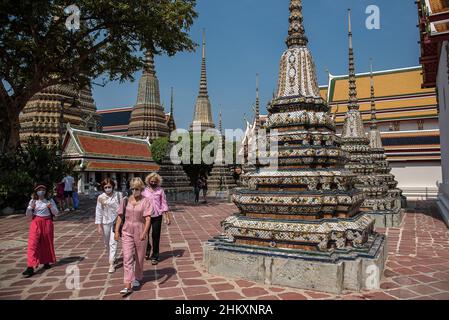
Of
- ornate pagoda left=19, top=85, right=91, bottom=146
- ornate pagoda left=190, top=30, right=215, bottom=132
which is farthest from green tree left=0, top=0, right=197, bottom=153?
ornate pagoda left=190, top=30, right=215, bottom=132

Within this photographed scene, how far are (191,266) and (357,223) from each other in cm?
285

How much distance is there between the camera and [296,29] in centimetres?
595

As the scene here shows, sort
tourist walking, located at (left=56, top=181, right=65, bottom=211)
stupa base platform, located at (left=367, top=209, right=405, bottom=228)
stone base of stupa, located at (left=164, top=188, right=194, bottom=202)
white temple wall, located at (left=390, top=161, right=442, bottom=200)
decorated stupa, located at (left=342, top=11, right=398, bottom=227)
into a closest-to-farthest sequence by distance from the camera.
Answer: stupa base platform, located at (left=367, top=209, right=405, bottom=228), decorated stupa, located at (left=342, top=11, right=398, bottom=227), tourist walking, located at (left=56, top=181, right=65, bottom=211), stone base of stupa, located at (left=164, top=188, right=194, bottom=202), white temple wall, located at (left=390, top=161, right=442, bottom=200)

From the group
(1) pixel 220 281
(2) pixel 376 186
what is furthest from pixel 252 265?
(2) pixel 376 186

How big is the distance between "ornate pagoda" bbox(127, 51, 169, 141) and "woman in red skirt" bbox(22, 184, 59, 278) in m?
37.2

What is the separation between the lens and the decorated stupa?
10367mm

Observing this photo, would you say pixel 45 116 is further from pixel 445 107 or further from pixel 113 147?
pixel 445 107

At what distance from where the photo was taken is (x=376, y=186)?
10.8 metres

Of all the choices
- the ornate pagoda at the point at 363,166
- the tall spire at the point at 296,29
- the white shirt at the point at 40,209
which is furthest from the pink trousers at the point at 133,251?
the ornate pagoda at the point at 363,166

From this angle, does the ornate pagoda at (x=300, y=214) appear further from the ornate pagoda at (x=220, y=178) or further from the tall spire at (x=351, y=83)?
the ornate pagoda at (x=220, y=178)

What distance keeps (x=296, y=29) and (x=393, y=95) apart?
25205 mm

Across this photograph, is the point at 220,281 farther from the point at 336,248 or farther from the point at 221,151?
the point at 221,151

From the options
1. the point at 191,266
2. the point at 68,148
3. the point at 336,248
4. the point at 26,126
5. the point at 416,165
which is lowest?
the point at 191,266

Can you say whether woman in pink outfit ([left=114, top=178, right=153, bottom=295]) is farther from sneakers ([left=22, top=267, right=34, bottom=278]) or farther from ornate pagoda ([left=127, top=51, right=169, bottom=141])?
ornate pagoda ([left=127, top=51, right=169, bottom=141])
